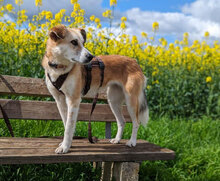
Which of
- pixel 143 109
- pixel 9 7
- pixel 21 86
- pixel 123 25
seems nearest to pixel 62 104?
pixel 21 86

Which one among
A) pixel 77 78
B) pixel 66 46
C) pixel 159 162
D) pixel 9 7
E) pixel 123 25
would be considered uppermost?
pixel 9 7

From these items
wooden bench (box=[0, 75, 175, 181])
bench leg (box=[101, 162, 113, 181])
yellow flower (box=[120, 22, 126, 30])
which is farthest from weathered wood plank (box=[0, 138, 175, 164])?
yellow flower (box=[120, 22, 126, 30])

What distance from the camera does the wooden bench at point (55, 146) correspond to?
2.41m

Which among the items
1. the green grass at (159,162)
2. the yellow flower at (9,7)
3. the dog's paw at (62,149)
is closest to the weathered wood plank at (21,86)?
the green grass at (159,162)

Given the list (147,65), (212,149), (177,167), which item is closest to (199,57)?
(147,65)

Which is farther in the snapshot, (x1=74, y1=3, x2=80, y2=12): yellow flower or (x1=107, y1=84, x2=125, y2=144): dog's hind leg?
(x1=74, y1=3, x2=80, y2=12): yellow flower

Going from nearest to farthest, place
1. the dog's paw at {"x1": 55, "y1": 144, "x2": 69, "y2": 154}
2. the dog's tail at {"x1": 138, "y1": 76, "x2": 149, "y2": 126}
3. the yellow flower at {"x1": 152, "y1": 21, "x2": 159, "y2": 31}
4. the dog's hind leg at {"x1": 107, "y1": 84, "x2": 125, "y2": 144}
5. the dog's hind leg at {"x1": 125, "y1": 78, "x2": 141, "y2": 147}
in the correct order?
the dog's paw at {"x1": 55, "y1": 144, "x2": 69, "y2": 154} < the dog's hind leg at {"x1": 125, "y1": 78, "x2": 141, "y2": 147} < the dog's tail at {"x1": 138, "y1": 76, "x2": 149, "y2": 126} < the dog's hind leg at {"x1": 107, "y1": 84, "x2": 125, "y2": 144} < the yellow flower at {"x1": 152, "y1": 21, "x2": 159, "y2": 31}

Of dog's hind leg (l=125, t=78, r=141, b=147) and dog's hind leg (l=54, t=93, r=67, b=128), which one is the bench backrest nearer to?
dog's hind leg (l=54, t=93, r=67, b=128)

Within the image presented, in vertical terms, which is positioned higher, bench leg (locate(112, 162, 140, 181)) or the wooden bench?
the wooden bench

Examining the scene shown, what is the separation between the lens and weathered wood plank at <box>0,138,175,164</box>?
2330 mm

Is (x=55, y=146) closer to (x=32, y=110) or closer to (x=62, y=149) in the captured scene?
(x=62, y=149)

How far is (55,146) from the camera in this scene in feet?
8.96

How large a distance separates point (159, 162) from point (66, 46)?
88.6 inches

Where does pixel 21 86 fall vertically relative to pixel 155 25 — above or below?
below
